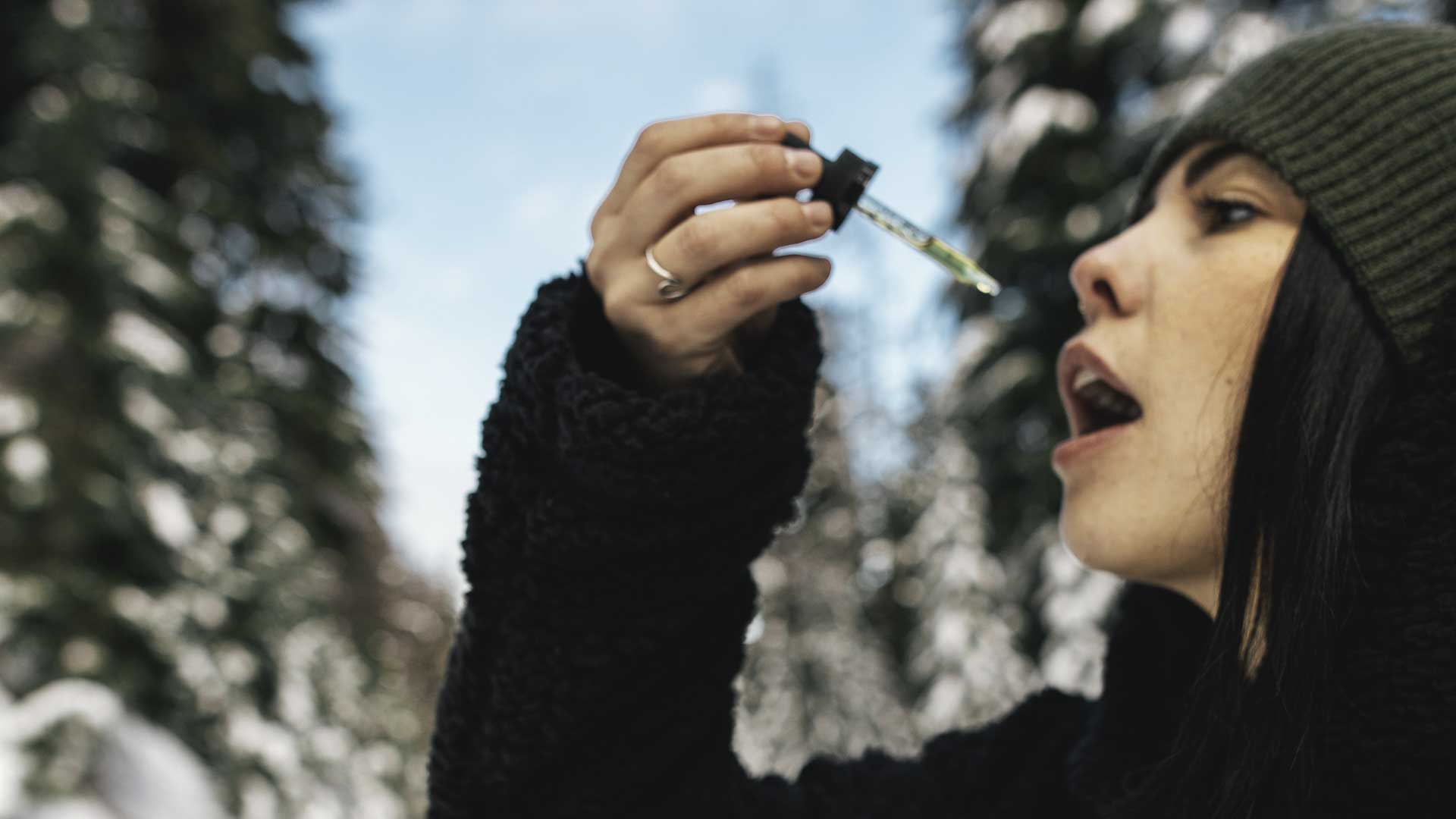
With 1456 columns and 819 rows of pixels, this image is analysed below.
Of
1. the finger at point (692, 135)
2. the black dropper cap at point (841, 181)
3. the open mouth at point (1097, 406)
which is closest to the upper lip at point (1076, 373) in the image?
the open mouth at point (1097, 406)

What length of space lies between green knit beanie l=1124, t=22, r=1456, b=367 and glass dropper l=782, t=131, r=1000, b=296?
48 cm

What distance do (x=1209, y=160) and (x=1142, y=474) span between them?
0.47 meters

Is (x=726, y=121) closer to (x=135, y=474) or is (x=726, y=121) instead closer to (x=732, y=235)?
(x=732, y=235)

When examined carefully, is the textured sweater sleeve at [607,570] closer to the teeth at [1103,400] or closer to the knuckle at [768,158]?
the knuckle at [768,158]

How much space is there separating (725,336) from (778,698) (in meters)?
10.2

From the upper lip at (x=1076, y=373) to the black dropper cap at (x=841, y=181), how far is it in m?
0.47

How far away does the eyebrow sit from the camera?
4.57ft

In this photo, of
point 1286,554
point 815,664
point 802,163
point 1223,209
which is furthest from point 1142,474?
point 815,664

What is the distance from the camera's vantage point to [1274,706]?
1105mm

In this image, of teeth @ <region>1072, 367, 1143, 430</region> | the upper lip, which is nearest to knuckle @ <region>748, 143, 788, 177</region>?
the upper lip

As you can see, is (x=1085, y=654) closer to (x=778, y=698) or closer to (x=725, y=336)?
(x=778, y=698)

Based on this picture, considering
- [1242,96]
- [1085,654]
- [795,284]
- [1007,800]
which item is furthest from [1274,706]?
[1085,654]

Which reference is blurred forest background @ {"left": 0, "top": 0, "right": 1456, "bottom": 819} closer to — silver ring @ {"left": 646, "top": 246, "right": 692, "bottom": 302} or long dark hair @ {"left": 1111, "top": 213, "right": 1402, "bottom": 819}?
long dark hair @ {"left": 1111, "top": 213, "right": 1402, "bottom": 819}

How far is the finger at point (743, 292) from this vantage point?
0.99 m
